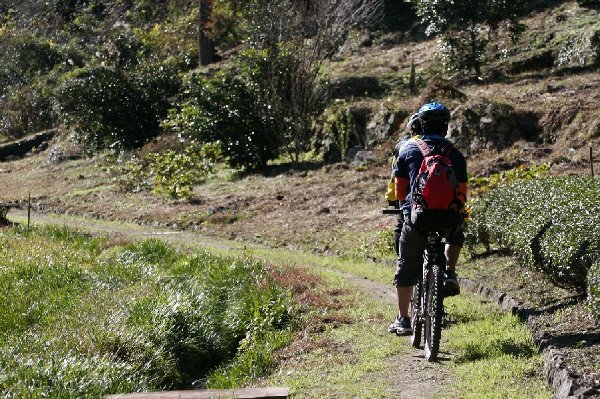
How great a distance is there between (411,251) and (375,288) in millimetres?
3492

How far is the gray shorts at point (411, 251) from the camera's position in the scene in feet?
22.5

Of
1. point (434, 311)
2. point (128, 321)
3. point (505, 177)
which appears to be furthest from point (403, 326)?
point (505, 177)

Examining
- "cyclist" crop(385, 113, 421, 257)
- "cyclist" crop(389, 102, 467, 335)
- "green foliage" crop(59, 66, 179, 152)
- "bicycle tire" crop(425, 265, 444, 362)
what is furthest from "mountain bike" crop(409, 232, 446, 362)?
"green foliage" crop(59, 66, 179, 152)

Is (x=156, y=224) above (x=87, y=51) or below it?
below

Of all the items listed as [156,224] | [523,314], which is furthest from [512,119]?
[523,314]

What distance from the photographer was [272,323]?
335 inches

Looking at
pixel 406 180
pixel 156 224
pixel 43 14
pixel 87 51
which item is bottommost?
pixel 156 224

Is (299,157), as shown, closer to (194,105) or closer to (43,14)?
(194,105)

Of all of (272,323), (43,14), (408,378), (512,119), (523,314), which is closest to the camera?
(408,378)

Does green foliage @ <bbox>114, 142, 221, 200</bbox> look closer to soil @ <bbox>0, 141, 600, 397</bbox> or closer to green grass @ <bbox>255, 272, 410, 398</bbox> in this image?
soil @ <bbox>0, 141, 600, 397</bbox>

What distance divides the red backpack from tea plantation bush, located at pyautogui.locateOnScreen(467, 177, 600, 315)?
1.25 meters

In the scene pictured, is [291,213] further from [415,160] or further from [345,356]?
[415,160]

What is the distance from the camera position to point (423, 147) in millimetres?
6645

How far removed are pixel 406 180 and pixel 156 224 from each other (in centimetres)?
1253
